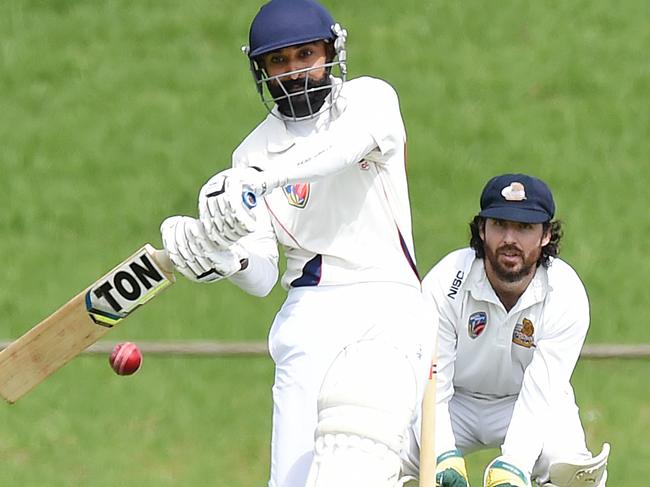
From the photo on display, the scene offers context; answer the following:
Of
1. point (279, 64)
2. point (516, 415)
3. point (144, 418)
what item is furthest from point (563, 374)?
point (144, 418)

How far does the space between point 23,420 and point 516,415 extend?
2890mm

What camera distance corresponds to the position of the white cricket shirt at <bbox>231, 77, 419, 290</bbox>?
3.78 m

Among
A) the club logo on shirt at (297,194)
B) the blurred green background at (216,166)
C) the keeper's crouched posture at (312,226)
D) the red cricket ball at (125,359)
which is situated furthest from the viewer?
the blurred green background at (216,166)

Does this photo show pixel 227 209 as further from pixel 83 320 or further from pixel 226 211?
pixel 83 320

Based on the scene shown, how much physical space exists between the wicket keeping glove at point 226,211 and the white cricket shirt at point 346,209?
31cm

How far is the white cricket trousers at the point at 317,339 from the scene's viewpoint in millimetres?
3625

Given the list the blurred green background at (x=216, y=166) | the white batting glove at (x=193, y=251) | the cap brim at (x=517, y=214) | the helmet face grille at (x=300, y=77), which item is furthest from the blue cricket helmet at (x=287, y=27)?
the blurred green background at (x=216, y=166)

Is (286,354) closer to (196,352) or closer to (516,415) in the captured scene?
(516,415)

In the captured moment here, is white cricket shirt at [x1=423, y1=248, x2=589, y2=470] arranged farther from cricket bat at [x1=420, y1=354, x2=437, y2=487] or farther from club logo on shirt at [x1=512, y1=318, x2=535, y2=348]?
cricket bat at [x1=420, y1=354, x2=437, y2=487]

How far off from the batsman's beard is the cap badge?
2.60 ft

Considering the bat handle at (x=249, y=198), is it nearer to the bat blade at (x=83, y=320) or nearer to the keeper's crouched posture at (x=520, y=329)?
the bat blade at (x=83, y=320)

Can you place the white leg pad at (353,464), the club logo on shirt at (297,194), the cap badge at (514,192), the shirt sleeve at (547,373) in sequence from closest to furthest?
the white leg pad at (353,464)
the club logo on shirt at (297,194)
the shirt sleeve at (547,373)
the cap badge at (514,192)

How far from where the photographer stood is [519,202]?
435cm

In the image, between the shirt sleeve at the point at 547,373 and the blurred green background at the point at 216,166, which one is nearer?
the shirt sleeve at the point at 547,373
